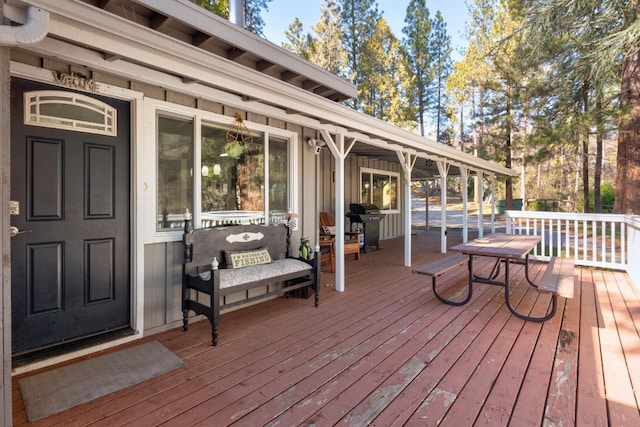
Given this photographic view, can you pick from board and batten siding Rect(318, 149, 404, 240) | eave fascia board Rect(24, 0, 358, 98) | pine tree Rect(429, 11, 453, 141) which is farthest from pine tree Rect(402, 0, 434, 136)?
eave fascia board Rect(24, 0, 358, 98)

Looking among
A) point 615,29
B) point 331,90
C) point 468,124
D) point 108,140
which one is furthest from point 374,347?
point 468,124

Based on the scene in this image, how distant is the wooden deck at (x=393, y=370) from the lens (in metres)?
1.74

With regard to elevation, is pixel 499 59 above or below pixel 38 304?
above

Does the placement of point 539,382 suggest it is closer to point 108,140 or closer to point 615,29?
point 108,140

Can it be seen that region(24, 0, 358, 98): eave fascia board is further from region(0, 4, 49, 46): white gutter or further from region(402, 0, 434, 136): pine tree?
region(402, 0, 434, 136): pine tree

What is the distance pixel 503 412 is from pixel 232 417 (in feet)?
4.78

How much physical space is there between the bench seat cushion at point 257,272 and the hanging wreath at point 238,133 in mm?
1352

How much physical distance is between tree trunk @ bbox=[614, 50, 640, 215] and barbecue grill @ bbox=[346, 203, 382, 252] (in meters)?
5.20

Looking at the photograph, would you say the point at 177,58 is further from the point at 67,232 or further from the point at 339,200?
the point at 339,200

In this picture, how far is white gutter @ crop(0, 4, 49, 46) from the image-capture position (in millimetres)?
1359

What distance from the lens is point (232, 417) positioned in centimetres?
172

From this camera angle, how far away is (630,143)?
22.3 feet

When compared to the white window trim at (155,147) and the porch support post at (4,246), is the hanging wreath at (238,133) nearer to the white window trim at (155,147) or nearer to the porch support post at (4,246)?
the white window trim at (155,147)

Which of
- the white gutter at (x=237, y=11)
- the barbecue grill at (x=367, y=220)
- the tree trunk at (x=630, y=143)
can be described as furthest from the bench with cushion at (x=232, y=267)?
the tree trunk at (x=630, y=143)
